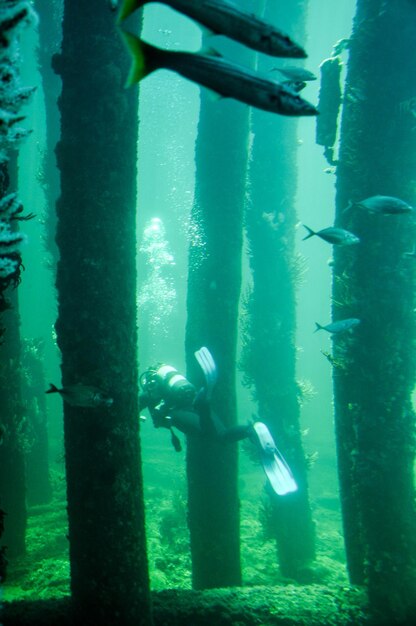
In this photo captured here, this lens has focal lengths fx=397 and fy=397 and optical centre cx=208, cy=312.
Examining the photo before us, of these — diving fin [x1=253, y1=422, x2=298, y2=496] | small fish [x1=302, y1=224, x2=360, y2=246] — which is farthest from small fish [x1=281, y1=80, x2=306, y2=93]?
diving fin [x1=253, y1=422, x2=298, y2=496]

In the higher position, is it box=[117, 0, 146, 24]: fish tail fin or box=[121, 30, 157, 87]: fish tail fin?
box=[117, 0, 146, 24]: fish tail fin

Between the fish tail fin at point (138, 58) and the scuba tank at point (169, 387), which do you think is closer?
the fish tail fin at point (138, 58)

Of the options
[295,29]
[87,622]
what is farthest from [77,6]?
[295,29]

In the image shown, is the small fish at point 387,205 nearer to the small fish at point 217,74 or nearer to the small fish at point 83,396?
the small fish at point 217,74

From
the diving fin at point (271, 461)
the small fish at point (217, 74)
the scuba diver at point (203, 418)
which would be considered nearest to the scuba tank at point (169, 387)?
the scuba diver at point (203, 418)

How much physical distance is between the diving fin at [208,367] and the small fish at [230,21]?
4.47 meters

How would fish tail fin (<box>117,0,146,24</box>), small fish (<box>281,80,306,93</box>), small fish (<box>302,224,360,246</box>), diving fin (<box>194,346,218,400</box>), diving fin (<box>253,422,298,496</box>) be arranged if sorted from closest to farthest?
fish tail fin (<box>117,0,146,24</box>) → small fish (<box>281,80,306,93</box>) → small fish (<box>302,224,360,246</box>) → diving fin (<box>253,422,298,496</box>) → diving fin (<box>194,346,218,400</box>)

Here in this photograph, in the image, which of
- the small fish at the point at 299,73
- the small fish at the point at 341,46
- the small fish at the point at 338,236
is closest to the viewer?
the small fish at the point at 338,236

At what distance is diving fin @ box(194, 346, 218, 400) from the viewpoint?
5602mm

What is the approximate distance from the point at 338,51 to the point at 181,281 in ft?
238

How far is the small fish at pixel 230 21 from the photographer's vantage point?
5.00 ft

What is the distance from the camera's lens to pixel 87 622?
11.0ft

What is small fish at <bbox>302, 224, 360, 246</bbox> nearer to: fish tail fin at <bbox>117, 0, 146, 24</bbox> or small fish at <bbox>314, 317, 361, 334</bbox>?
small fish at <bbox>314, 317, 361, 334</bbox>

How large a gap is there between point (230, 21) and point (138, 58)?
382mm
